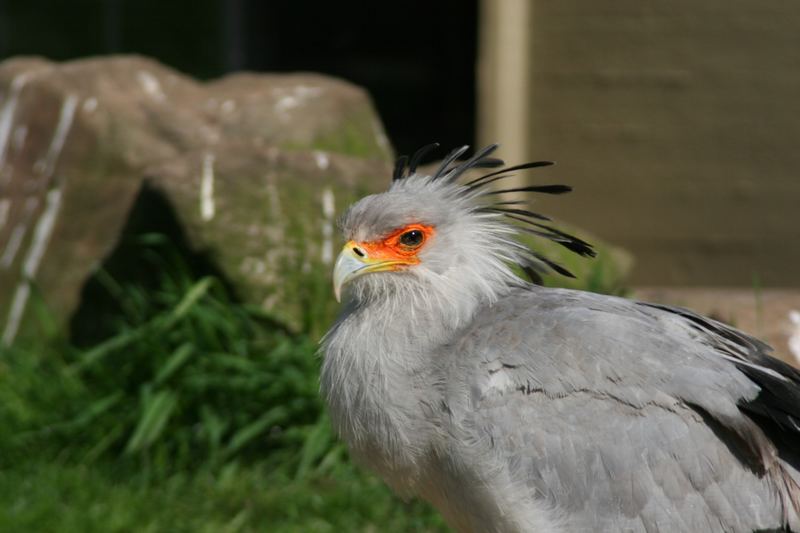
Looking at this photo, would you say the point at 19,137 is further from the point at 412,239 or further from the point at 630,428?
the point at 630,428

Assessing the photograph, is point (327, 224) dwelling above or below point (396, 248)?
below

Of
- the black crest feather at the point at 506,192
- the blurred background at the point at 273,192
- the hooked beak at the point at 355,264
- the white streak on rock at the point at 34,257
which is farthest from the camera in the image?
the white streak on rock at the point at 34,257

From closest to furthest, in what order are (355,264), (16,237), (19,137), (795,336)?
(355,264), (795,336), (16,237), (19,137)

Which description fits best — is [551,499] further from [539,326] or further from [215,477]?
[215,477]

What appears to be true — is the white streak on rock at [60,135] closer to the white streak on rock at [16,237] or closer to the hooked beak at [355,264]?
the white streak on rock at [16,237]

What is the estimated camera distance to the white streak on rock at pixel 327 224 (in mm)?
5270

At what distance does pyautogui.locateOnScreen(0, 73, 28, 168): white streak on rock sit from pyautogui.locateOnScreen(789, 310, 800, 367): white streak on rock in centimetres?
423

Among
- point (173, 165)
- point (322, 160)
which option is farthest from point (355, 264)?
point (173, 165)

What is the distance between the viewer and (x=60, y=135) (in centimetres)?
639

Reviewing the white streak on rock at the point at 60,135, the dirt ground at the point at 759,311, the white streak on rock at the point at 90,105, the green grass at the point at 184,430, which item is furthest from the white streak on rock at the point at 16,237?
the dirt ground at the point at 759,311

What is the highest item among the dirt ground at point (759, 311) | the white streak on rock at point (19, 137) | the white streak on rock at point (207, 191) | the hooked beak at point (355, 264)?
the hooked beak at point (355, 264)

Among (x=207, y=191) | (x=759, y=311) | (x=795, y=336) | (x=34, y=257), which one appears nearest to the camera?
(x=795, y=336)

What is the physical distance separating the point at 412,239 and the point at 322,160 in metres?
2.24

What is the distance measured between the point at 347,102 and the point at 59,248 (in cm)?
167
